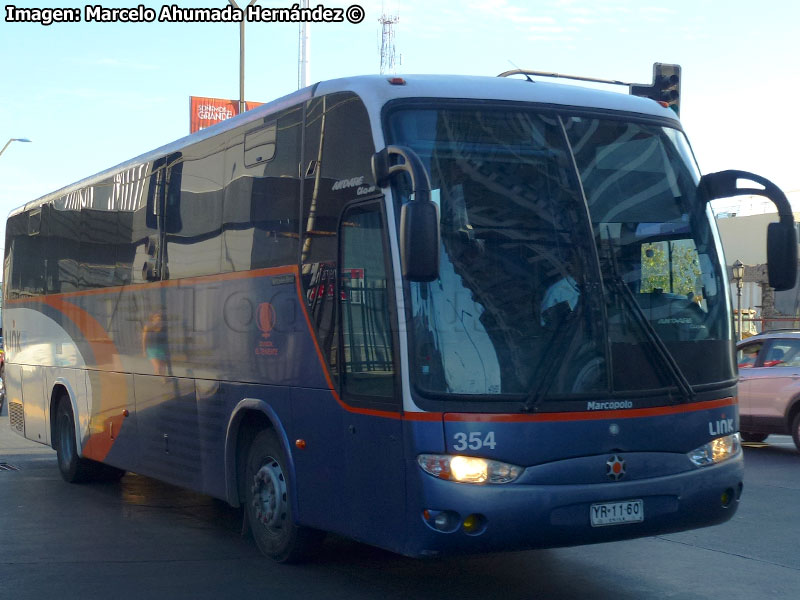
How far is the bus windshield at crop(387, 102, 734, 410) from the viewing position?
6418 mm

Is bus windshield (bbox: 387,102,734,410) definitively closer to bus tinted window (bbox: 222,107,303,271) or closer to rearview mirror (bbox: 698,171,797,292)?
rearview mirror (bbox: 698,171,797,292)

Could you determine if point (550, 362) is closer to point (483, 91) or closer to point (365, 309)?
point (365, 309)

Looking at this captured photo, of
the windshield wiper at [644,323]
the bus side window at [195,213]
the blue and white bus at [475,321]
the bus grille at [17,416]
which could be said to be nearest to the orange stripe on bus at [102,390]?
the bus side window at [195,213]

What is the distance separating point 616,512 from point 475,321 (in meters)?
1.40

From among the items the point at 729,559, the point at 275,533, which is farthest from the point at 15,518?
the point at 729,559

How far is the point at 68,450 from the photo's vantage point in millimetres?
13312

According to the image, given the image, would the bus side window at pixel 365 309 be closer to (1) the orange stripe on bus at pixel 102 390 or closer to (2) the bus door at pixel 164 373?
(2) the bus door at pixel 164 373

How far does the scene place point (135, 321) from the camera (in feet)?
35.9

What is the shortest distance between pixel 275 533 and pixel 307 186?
256 centimetres

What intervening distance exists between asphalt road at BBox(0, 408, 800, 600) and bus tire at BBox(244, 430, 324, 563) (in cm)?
15

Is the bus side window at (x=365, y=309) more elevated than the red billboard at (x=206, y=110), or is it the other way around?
the red billboard at (x=206, y=110)

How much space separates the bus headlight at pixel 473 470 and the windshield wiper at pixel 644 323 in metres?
1.21

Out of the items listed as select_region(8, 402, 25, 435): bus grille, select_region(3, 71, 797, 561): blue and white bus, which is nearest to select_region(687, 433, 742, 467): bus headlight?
select_region(3, 71, 797, 561): blue and white bus

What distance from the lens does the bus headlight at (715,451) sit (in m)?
6.88
